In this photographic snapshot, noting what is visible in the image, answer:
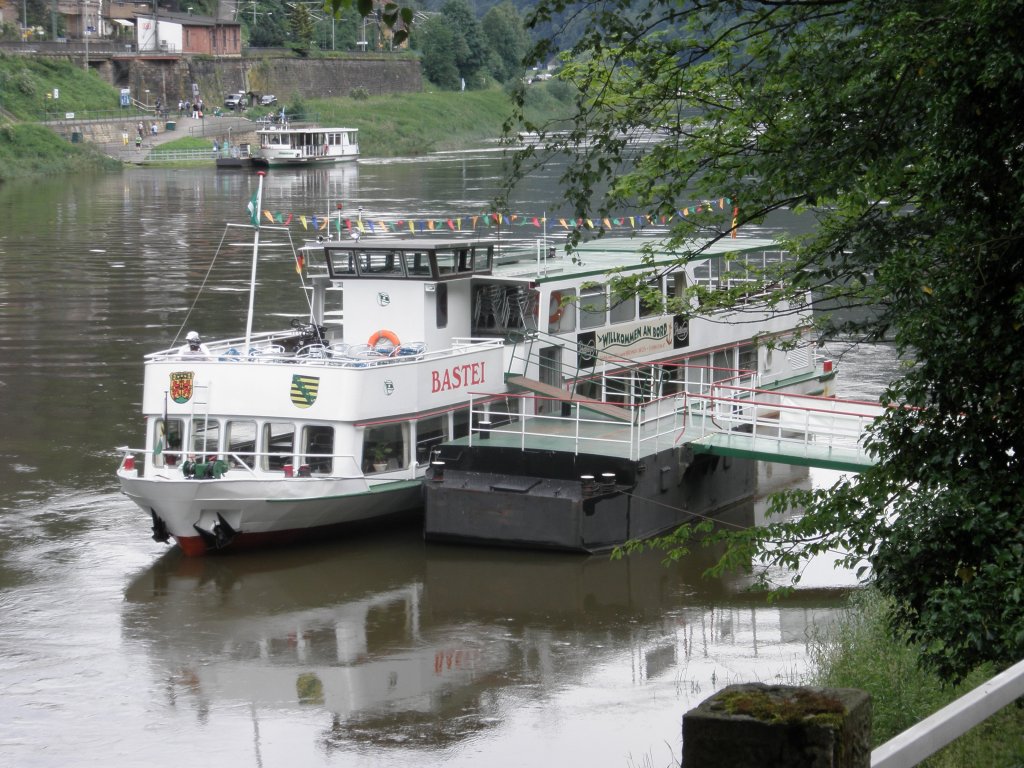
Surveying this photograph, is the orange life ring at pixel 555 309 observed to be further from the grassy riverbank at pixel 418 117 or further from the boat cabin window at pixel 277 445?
the grassy riverbank at pixel 418 117

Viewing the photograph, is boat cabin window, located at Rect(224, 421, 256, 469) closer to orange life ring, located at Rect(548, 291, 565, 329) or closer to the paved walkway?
orange life ring, located at Rect(548, 291, 565, 329)

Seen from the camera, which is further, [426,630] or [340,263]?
[340,263]

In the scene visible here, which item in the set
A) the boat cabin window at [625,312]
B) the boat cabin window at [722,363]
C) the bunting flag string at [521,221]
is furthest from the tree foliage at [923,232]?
the boat cabin window at [722,363]

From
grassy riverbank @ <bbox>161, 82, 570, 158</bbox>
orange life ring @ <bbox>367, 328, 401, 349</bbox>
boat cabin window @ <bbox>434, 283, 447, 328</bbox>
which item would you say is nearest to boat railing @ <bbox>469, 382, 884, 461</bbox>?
boat cabin window @ <bbox>434, 283, 447, 328</bbox>

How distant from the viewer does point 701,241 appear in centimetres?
2769

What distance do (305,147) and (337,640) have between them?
89.4 m

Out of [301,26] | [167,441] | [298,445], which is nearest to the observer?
[298,445]

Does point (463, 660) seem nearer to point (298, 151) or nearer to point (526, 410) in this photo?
point (526, 410)

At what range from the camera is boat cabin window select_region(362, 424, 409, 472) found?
21.2m

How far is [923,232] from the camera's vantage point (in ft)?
40.8

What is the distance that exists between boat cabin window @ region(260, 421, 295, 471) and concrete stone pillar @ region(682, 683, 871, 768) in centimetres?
1587

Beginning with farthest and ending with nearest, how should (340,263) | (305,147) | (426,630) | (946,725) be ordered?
(305,147)
(340,263)
(426,630)
(946,725)

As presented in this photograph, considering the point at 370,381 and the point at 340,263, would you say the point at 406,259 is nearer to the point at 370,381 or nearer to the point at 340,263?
the point at 340,263

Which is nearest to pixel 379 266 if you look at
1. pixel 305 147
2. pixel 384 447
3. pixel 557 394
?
pixel 384 447
